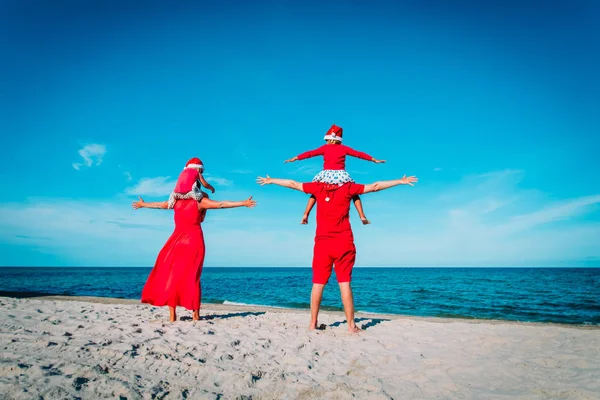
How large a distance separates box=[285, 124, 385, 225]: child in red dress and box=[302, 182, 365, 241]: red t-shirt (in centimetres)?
10

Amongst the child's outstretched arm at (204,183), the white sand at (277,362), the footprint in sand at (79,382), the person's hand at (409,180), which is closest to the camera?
the footprint in sand at (79,382)

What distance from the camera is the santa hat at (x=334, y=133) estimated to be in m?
5.47

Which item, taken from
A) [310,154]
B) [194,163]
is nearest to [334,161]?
[310,154]

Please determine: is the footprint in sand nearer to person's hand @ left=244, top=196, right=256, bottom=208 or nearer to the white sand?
the white sand

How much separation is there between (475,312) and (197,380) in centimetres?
1372

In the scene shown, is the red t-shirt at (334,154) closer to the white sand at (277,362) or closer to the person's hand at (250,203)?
the person's hand at (250,203)

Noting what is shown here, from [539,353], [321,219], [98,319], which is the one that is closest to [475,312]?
[539,353]

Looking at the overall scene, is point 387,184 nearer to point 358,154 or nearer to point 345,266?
point 358,154

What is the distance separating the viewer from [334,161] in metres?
5.34

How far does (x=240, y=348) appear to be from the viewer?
396 cm

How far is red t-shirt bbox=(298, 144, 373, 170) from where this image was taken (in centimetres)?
534

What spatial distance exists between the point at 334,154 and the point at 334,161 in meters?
0.11

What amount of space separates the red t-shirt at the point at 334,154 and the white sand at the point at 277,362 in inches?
105

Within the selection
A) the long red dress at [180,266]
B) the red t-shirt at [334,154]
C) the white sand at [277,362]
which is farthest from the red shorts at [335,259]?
the long red dress at [180,266]
